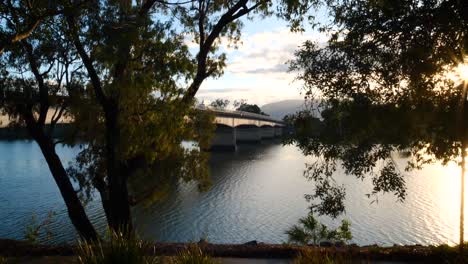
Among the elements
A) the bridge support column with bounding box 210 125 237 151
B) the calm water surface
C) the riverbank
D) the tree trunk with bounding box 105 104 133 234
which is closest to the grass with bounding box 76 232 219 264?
the riverbank

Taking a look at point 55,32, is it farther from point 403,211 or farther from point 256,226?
point 403,211

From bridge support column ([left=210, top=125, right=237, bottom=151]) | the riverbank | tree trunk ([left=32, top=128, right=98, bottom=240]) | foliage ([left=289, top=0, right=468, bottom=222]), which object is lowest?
bridge support column ([left=210, top=125, right=237, bottom=151])

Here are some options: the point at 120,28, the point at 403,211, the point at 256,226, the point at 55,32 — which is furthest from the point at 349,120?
the point at 403,211

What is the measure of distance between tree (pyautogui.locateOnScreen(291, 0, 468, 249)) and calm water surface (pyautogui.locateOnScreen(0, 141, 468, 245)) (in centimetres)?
1064

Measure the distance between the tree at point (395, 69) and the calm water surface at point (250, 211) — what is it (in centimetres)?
1064

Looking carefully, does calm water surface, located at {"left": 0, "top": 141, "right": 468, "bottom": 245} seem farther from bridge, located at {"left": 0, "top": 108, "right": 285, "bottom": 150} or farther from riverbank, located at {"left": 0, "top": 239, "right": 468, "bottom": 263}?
bridge, located at {"left": 0, "top": 108, "right": 285, "bottom": 150}

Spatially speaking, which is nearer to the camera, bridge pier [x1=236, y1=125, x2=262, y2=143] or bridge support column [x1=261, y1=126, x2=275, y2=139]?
bridge pier [x1=236, y1=125, x2=262, y2=143]

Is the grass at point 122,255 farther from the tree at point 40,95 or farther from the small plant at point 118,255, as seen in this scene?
the tree at point 40,95

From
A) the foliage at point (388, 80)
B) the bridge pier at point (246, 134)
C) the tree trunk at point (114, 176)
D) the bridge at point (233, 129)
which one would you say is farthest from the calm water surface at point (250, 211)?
the bridge pier at point (246, 134)

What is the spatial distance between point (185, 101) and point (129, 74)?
5.85 ft

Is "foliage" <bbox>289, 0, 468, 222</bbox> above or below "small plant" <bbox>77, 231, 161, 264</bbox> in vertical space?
above

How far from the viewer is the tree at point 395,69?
711cm

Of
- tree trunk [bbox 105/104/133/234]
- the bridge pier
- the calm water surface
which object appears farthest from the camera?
the bridge pier

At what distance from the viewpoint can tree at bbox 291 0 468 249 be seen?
7.11 m
